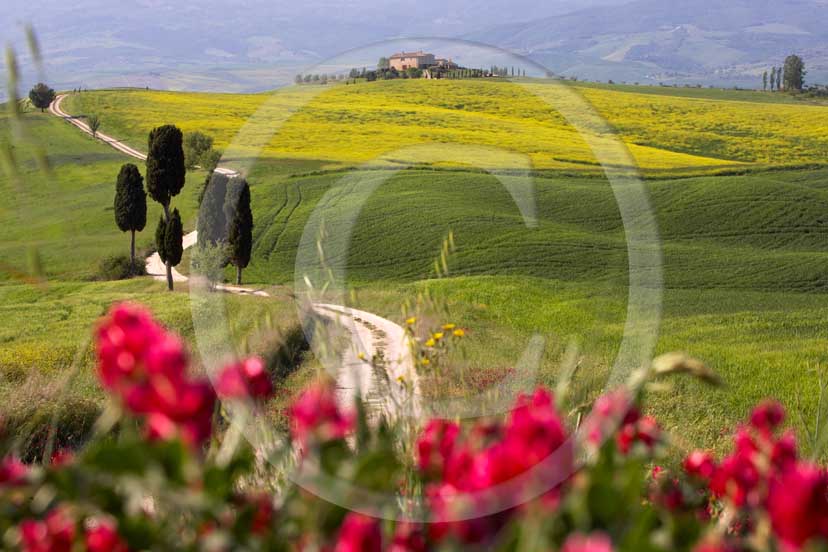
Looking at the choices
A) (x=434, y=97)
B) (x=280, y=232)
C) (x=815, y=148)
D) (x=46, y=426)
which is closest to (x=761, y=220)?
(x=815, y=148)

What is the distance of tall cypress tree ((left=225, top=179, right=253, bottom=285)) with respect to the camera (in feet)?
105

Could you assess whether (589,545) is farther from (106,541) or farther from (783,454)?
(783,454)

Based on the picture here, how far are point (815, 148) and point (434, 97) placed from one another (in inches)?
958

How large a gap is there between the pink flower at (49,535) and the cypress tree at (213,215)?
29.7 metres

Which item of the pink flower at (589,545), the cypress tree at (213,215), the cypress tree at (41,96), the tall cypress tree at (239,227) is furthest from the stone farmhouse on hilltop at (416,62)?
the pink flower at (589,545)

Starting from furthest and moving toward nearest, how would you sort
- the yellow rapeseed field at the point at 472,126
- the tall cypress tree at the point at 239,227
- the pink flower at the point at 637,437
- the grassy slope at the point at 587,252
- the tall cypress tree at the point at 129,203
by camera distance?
the yellow rapeseed field at the point at 472,126 < the tall cypress tree at the point at 129,203 < the tall cypress tree at the point at 239,227 < the grassy slope at the point at 587,252 < the pink flower at the point at 637,437

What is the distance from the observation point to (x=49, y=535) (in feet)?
5.34

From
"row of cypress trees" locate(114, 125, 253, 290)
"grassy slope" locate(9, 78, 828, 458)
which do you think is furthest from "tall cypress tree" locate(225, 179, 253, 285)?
"grassy slope" locate(9, 78, 828, 458)

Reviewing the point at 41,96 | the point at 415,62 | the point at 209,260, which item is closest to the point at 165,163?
the point at 209,260

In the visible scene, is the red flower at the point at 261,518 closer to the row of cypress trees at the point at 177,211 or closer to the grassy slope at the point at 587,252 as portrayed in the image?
the grassy slope at the point at 587,252

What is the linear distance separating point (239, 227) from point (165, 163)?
3.75 metres

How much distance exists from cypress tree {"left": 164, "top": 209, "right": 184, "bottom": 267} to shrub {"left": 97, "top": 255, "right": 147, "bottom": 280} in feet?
18.0

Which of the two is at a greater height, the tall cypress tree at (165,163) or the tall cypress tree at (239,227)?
the tall cypress tree at (165,163)

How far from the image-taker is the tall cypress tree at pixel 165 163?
109ft
